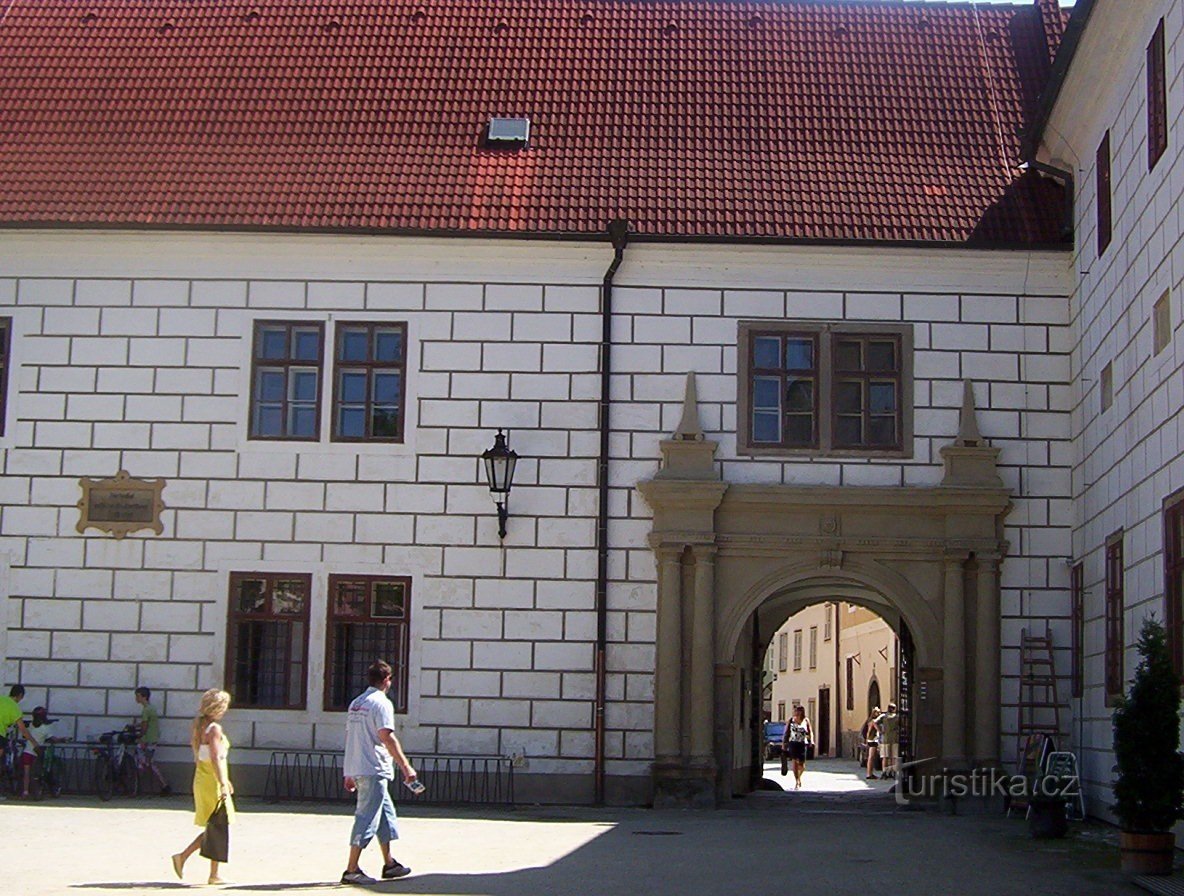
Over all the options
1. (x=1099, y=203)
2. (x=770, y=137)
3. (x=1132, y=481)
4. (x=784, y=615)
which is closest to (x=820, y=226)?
(x=770, y=137)

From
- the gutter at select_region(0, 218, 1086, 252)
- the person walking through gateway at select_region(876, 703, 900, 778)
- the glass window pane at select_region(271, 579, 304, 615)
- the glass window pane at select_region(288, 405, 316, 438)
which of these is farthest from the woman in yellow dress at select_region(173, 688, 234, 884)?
the person walking through gateway at select_region(876, 703, 900, 778)

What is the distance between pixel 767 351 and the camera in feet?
67.9

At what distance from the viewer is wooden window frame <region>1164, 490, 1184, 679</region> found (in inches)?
597

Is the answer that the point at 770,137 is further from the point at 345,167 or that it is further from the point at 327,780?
the point at 327,780

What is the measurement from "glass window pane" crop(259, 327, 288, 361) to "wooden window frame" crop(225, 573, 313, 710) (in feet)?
8.57

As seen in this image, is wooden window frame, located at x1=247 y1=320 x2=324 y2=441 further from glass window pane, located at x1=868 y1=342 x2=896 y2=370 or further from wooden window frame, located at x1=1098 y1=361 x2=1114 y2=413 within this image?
wooden window frame, located at x1=1098 y1=361 x2=1114 y2=413

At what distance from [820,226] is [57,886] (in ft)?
40.3

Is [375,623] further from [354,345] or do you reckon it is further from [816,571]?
[816,571]

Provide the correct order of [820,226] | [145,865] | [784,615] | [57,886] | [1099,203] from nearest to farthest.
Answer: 1. [57,886]
2. [145,865]
3. [1099,203]
4. [820,226]
5. [784,615]

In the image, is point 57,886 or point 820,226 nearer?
point 57,886

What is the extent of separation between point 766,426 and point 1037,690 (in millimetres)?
4284

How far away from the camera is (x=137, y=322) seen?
20797mm

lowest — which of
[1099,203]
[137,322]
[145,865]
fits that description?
[145,865]

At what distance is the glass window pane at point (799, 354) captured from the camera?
2069 centimetres
